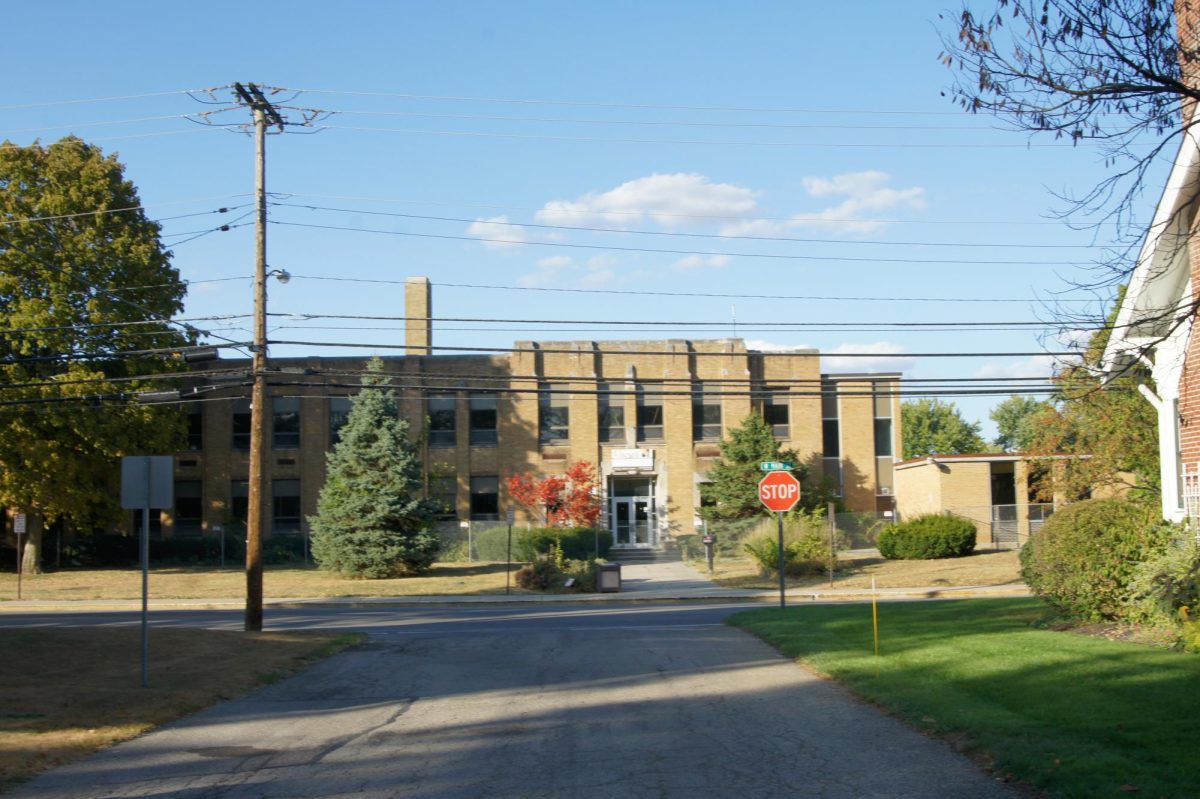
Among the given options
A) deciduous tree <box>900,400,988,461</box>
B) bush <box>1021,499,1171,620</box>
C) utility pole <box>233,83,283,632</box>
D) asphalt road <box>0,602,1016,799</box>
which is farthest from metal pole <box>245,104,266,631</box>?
deciduous tree <box>900,400,988,461</box>

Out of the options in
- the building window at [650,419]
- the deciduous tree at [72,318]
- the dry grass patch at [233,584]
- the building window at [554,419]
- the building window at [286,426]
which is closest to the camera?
the dry grass patch at [233,584]

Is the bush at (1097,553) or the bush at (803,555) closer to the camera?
the bush at (1097,553)

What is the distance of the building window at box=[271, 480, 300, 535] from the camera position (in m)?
53.7

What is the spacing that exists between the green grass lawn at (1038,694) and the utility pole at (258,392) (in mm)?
9889

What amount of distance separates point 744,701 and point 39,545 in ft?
132

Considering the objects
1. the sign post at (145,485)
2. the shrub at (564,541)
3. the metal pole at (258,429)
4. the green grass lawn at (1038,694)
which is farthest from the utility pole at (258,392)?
the shrub at (564,541)

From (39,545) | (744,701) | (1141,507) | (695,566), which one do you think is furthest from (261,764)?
(39,545)

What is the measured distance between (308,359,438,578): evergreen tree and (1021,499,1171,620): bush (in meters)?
28.1

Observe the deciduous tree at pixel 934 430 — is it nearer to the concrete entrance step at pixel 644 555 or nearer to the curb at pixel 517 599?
the concrete entrance step at pixel 644 555

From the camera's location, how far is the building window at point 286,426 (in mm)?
53219

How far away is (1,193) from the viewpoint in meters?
40.7

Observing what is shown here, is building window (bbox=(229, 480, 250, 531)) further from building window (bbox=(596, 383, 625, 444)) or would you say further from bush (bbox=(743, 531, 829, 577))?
bush (bbox=(743, 531, 829, 577))

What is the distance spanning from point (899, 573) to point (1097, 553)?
75.4 ft

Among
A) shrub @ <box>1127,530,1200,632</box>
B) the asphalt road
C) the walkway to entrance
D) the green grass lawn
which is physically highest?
shrub @ <box>1127,530,1200,632</box>
